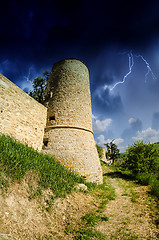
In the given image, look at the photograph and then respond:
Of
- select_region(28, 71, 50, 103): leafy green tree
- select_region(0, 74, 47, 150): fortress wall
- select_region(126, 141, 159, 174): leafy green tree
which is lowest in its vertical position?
select_region(126, 141, 159, 174): leafy green tree

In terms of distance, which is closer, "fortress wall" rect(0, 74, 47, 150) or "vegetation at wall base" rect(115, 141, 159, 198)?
"fortress wall" rect(0, 74, 47, 150)

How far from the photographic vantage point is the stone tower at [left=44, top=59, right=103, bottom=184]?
251 inches

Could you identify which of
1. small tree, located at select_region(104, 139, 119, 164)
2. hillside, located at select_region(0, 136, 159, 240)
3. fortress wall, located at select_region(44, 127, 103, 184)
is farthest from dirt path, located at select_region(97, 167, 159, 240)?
small tree, located at select_region(104, 139, 119, 164)

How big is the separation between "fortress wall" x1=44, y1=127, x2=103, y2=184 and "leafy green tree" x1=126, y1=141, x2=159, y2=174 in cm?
401

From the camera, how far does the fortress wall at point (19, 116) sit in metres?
5.50

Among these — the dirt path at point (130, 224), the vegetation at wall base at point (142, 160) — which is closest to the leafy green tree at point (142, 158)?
the vegetation at wall base at point (142, 160)

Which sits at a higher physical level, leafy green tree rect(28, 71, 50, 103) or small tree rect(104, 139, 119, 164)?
leafy green tree rect(28, 71, 50, 103)

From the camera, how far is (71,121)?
755cm

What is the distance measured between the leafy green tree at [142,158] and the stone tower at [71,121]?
146 inches

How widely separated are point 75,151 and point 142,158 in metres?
6.06

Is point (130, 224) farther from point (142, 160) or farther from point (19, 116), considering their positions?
point (142, 160)

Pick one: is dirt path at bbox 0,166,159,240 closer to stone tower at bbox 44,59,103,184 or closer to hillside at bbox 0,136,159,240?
hillside at bbox 0,136,159,240

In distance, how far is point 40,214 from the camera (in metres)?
Answer: 2.69

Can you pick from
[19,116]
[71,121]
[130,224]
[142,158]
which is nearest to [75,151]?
[71,121]
